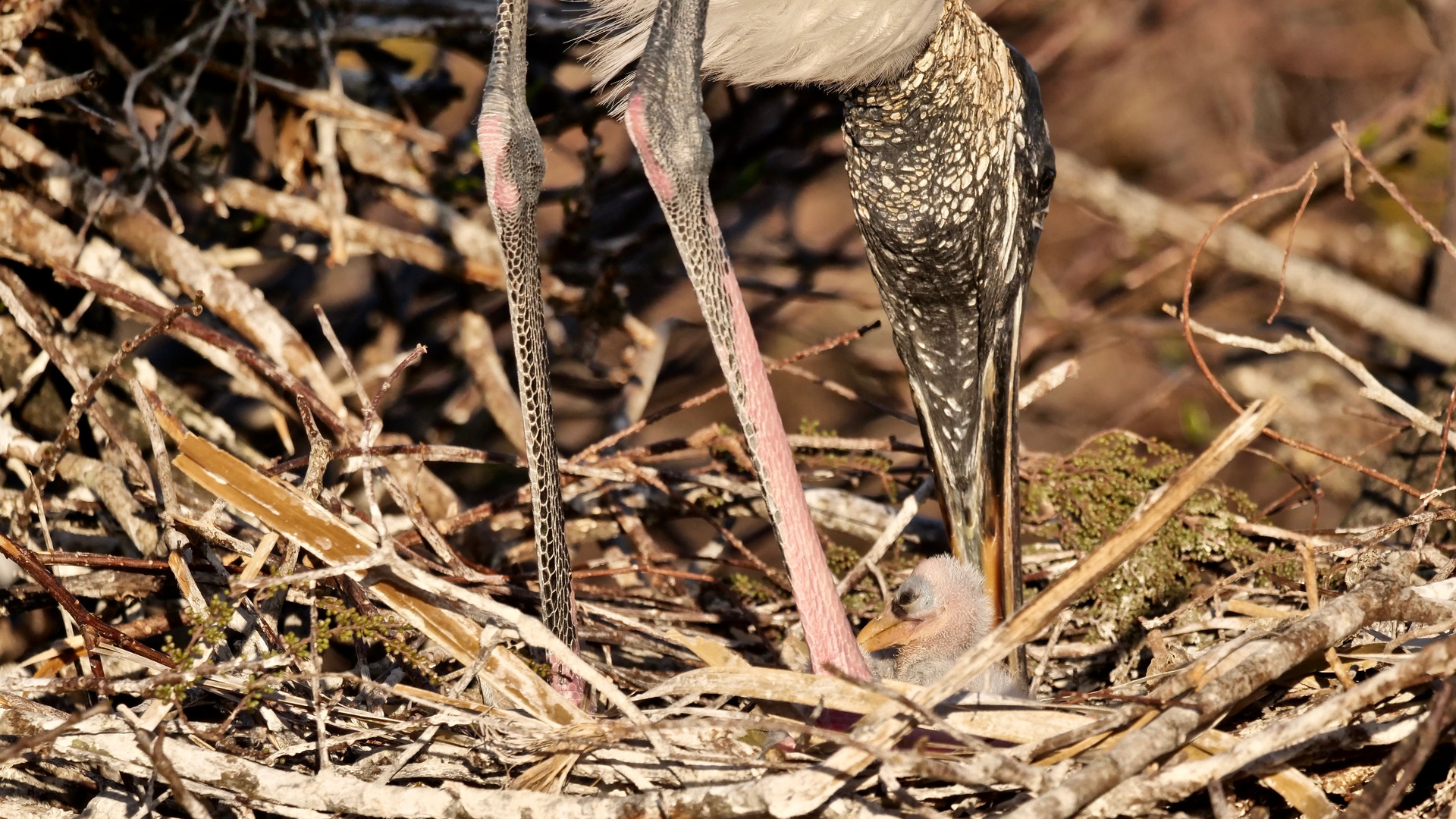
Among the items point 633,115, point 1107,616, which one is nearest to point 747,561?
point 1107,616

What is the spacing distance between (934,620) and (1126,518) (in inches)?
19.0

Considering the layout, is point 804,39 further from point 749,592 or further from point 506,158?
point 749,592

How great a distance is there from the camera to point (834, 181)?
23.2 feet

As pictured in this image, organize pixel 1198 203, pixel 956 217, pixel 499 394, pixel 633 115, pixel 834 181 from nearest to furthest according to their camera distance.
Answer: pixel 633 115, pixel 956 217, pixel 499 394, pixel 1198 203, pixel 834 181

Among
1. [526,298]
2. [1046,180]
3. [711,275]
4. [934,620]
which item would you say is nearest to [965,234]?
[1046,180]

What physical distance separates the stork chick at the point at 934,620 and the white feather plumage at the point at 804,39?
91 centimetres

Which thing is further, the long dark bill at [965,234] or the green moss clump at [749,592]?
the green moss clump at [749,592]

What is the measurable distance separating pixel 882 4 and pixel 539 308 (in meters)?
0.78

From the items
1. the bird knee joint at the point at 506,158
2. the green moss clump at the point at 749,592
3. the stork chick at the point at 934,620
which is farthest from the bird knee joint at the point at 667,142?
the green moss clump at the point at 749,592

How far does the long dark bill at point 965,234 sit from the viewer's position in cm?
249

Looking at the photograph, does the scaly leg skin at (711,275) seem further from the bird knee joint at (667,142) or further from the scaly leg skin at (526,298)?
the scaly leg skin at (526,298)

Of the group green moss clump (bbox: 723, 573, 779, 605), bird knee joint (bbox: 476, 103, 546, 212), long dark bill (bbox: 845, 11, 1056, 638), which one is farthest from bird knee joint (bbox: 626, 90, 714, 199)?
green moss clump (bbox: 723, 573, 779, 605)

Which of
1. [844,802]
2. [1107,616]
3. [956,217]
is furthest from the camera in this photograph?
[1107,616]

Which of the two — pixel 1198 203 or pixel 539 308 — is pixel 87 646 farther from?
pixel 1198 203
